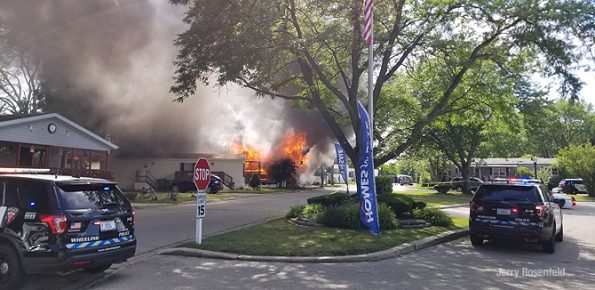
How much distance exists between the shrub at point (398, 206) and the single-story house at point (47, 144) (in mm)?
14160

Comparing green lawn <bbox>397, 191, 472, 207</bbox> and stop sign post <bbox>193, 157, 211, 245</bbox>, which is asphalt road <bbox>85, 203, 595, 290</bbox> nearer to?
stop sign post <bbox>193, 157, 211, 245</bbox>

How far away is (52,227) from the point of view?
5.62 meters

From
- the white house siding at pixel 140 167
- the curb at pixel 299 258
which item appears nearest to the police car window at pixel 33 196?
the curb at pixel 299 258

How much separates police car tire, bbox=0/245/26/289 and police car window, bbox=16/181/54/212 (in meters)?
0.57

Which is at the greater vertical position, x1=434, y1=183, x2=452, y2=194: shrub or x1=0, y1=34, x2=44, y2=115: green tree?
x1=0, y1=34, x2=44, y2=115: green tree

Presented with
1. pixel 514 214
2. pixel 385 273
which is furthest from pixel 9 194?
pixel 514 214

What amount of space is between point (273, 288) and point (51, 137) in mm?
20537

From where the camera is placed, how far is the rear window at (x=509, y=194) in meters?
9.39

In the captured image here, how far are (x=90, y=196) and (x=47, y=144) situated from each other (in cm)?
1895

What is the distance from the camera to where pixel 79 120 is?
101 feet

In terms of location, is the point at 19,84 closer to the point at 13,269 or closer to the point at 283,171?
the point at 283,171

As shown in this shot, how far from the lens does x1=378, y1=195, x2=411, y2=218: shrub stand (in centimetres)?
1320

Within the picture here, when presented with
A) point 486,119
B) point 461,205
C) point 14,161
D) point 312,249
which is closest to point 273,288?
point 312,249

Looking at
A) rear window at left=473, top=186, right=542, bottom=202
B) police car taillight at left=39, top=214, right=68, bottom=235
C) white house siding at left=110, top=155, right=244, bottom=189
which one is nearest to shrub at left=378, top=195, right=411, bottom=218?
rear window at left=473, top=186, right=542, bottom=202
